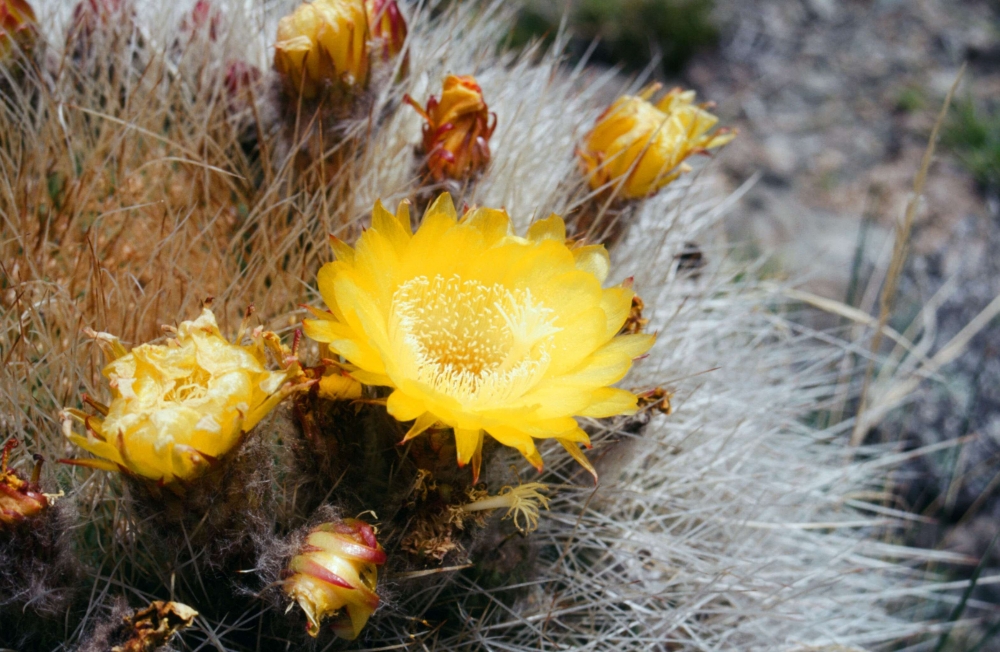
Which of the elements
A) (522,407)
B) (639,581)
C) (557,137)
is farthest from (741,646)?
(557,137)

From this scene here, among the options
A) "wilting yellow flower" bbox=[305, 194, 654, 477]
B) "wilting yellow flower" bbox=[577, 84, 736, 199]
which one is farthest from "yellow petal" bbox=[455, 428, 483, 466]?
"wilting yellow flower" bbox=[577, 84, 736, 199]

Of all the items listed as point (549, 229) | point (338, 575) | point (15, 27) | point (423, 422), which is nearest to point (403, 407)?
point (423, 422)

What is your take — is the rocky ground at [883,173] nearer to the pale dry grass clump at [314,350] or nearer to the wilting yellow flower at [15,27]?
the pale dry grass clump at [314,350]

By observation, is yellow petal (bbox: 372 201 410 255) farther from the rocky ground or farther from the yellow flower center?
the rocky ground

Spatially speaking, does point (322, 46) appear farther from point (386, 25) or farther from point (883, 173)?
point (883, 173)

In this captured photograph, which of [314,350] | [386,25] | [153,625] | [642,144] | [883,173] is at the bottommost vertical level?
[883,173]

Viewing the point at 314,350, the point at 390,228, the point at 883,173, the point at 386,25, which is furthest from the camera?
the point at 883,173

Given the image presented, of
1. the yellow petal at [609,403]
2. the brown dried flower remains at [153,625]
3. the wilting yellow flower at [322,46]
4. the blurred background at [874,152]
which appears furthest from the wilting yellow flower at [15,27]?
the blurred background at [874,152]
